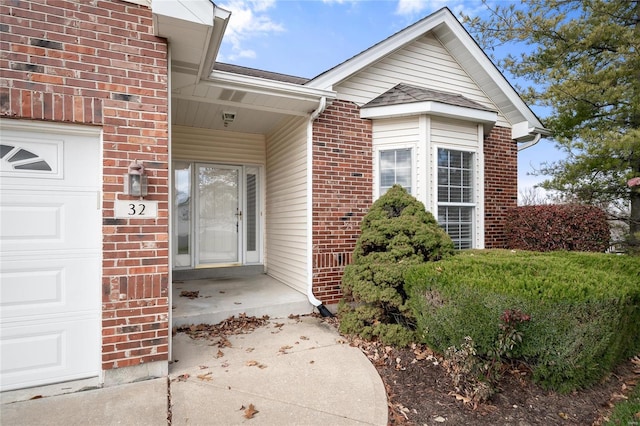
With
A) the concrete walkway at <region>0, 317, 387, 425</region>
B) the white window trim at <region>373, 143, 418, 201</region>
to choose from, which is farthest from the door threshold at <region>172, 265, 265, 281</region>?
the white window trim at <region>373, 143, 418, 201</region>

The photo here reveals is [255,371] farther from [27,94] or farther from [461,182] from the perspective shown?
[461,182]

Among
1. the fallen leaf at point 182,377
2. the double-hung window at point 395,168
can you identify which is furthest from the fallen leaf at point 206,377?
the double-hung window at point 395,168

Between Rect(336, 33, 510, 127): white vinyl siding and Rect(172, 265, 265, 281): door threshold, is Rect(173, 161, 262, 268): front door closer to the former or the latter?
Rect(172, 265, 265, 281): door threshold

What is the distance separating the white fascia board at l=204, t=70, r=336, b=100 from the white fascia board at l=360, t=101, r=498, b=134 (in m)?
0.92

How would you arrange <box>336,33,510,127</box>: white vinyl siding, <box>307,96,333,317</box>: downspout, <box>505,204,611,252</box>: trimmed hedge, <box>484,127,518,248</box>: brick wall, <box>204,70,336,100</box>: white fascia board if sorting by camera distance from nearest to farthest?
<box>204,70,336,100</box>: white fascia board, <box>307,96,333,317</box>: downspout, <box>336,33,510,127</box>: white vinyl siding, <box>505,204,611,252</box>: trimmed hedge, <box>484,127,518,248</box>: brick wall

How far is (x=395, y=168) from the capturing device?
5695mm

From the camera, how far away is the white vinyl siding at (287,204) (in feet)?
17.7

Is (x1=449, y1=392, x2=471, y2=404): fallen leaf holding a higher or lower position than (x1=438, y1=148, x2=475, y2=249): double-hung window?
lower

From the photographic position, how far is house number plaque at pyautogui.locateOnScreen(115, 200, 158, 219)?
9.87ft

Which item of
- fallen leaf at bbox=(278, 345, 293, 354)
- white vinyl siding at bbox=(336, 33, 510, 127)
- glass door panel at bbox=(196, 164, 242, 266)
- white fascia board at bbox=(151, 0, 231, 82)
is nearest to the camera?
white fascia board at bbox=(151, 0, 231, 82)

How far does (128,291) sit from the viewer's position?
3.02 metres

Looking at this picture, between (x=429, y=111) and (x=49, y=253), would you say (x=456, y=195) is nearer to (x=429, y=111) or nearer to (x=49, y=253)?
(x=429, y=111)

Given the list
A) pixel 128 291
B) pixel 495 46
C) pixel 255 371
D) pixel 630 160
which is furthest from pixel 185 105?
pixel 630 160

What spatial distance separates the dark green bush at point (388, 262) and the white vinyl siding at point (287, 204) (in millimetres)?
1178
